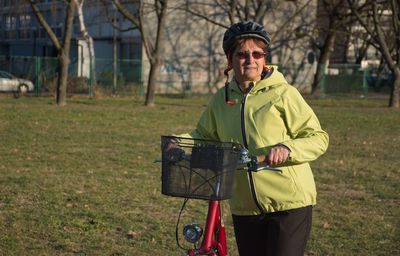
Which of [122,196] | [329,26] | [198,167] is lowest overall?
[122,196]

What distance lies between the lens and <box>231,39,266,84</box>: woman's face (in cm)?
360

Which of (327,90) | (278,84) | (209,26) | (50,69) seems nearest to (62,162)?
(278,84)

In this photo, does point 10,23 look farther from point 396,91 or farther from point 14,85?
point 396,91

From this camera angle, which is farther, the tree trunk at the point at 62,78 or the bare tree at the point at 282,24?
the bare tree at the point at 282,24

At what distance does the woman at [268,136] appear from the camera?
3.59 m

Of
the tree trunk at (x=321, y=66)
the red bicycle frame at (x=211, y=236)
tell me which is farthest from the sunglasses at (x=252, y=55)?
the tree trunk at (x=321, y=66)

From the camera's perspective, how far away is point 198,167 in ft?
10.5

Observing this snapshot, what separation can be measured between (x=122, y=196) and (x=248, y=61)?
5132 millimetres

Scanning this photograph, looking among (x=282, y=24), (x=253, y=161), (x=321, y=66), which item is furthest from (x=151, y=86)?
(x=253, y=161)

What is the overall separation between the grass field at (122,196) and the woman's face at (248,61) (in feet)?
9.46

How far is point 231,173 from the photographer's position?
3191 mm

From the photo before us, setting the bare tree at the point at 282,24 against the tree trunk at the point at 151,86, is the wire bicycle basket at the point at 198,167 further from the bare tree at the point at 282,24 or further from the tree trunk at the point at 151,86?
the bare tree at the point at 282,24

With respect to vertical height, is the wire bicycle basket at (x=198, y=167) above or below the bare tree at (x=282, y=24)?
below

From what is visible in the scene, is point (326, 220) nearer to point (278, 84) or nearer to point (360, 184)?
point (360, 184)
